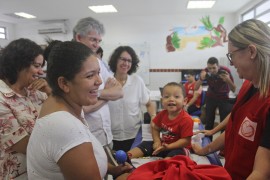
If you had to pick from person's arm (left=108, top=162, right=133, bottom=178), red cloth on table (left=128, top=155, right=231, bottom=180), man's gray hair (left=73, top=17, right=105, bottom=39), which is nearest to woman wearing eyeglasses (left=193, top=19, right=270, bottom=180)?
red cloth on table (left=128, top=155, right=231, bottom=180)

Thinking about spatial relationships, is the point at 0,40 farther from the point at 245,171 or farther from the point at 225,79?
the point at 245,171

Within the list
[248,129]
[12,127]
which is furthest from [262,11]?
[12,127]

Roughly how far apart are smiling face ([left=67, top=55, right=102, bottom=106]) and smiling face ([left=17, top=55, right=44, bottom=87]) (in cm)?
55

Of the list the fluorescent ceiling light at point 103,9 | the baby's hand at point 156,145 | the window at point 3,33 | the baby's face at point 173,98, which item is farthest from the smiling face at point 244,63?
the window at point 3,33

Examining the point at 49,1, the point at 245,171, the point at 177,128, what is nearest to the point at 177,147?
the point at 177,128

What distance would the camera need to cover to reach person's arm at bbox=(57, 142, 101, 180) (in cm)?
81

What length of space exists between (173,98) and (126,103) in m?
0.56

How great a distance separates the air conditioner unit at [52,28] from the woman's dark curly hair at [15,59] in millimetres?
6844

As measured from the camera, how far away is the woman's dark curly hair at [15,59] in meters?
1.30

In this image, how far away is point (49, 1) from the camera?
18.1 ft

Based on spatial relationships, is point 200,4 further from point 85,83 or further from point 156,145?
point 85,83

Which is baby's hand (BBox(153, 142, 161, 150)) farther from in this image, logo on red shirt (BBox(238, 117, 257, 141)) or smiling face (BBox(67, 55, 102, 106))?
smiling face (BBox(67, 55, 102, 106))

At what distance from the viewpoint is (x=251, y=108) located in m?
1.13

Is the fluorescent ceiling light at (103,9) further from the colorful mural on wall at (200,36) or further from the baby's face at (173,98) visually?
the baby's face at (173,98)
